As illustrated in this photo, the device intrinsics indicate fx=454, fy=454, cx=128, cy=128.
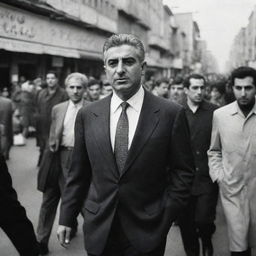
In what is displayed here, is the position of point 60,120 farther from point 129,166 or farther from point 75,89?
point 129,166

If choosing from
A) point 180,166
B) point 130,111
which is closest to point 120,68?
point 130,111

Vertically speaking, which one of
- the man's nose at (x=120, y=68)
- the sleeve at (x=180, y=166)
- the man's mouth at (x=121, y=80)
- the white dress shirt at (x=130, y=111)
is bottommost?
the sleeve at (x=180, y=166)

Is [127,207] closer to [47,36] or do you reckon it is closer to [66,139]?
[66,139]

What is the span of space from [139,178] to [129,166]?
0.31 ft

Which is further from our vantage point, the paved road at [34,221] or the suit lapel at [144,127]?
the paved road at [34,221]

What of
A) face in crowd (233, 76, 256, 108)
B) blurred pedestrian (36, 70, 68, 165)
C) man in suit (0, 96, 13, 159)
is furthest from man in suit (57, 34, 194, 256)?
man in suit (0, 96, 13, 159)

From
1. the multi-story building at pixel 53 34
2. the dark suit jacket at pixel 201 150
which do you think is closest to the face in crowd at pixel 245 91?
the dark suit jacket at pixel 201 150

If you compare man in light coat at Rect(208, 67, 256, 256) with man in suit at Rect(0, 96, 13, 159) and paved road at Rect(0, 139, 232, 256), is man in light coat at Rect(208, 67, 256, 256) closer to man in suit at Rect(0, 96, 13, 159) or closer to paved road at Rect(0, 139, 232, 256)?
paved road at Rect(0, 139, 232, 256)

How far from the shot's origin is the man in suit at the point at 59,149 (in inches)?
203

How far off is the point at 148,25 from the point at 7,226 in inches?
1925

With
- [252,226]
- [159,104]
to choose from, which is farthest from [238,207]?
[159,104]

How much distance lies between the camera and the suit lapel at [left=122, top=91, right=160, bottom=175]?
265cm

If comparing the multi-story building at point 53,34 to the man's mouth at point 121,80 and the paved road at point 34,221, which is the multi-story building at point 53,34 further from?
the man's mouth at point 121,80

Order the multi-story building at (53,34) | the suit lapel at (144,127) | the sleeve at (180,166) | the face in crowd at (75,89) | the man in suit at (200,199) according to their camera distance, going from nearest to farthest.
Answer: the suit lapel at (144,127), the sleeve at (180,166), the man in suit at (200,199), the face in crowd at (75,89), the multi-story building at (53,34)
